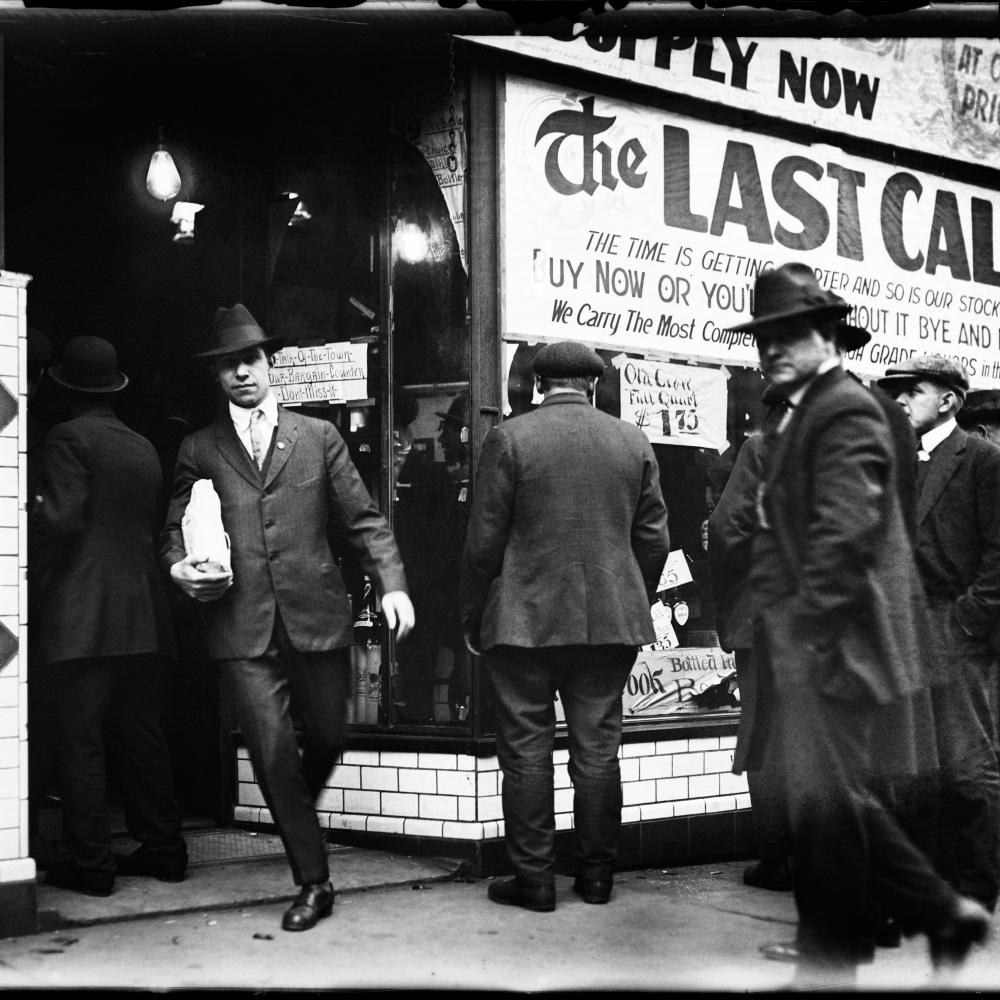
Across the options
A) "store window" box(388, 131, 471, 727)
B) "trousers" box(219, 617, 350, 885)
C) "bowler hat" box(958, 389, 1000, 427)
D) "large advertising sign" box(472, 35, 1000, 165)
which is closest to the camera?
"trousers" box(219, 617, 350, 885)

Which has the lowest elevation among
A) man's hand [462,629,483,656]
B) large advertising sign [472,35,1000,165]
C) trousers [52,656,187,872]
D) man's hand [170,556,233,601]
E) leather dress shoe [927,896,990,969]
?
leather dress shoe [927,896,990,969]

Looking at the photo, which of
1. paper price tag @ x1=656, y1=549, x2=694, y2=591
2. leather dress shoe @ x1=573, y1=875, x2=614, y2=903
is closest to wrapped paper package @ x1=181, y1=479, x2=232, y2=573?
leather dress shoe @ x1=573, y1=875, x2=614, y2=903

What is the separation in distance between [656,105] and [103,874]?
180 inches

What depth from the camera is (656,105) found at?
7.70 meters

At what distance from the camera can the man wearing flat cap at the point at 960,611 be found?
5.97 meters

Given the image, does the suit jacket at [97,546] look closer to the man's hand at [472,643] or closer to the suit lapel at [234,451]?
the suit lapel at [234,451]

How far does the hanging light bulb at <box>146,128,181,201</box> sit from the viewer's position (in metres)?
7.68

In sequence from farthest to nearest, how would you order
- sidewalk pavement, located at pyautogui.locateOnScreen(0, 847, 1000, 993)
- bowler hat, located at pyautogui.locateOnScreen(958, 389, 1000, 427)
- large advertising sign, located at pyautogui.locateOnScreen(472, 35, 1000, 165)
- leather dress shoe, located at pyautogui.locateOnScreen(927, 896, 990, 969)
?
bowler hat, located at pyautogui.locateOnScreen(958, 389, 1000, 427) < large advertising sign, located at pyautogui.locateOnScreen(472, 35, 1000, 165) < sidewalk pavement, located at pyautogui.locateOnScreen(0, 847, 1000, 993) < leather dress shoe, located at pyautogui.locateOnScreen(927, 896, 990, 969)

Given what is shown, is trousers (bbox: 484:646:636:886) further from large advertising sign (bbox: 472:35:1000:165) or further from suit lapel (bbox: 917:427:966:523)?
large advertising sign (bbox: 472:35:1000:165)

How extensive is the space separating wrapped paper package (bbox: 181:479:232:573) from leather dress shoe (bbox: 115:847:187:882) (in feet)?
4.62

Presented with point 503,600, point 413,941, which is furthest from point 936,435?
point 413,941

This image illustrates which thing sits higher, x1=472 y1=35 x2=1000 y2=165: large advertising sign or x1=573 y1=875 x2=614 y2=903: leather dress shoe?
x1=472 y1=35 x2=1000 y2=165: large advertising sign

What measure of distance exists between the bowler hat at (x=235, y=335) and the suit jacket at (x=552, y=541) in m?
1.04

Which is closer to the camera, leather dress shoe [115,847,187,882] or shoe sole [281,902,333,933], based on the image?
shoe sole [281,902,333,933]
